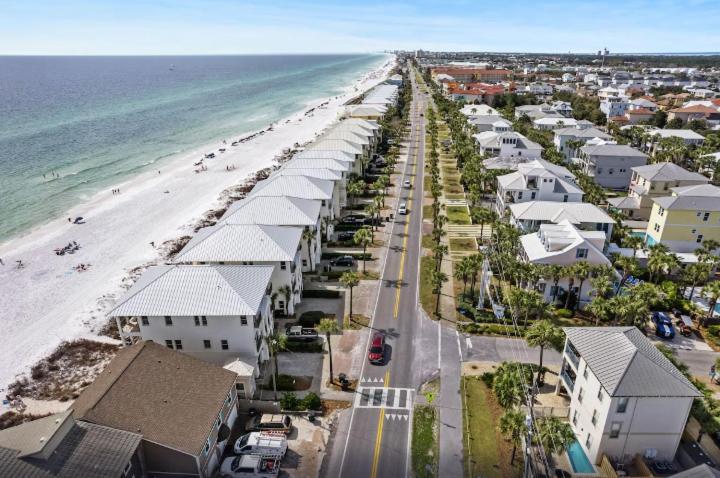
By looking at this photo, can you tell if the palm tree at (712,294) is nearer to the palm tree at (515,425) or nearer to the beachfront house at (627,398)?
the beachfront house at (627,398)

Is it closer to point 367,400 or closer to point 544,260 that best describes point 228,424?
point 367,400

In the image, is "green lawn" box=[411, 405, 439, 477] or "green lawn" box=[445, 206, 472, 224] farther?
"green lawn" box=[445, 206, 472, 224]

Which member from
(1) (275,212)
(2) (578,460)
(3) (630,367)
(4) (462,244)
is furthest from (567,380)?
(1) (275,212)

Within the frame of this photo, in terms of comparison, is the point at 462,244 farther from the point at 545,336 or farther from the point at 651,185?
the point at 651,185

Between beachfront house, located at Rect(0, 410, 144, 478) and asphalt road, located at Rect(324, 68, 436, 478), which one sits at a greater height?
beachfront house, located at Rect(0, 410, 144, 478)

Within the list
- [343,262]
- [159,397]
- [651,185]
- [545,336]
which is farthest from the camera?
[651,185]

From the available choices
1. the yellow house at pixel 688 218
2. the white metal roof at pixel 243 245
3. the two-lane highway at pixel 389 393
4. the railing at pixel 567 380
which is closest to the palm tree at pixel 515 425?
the railing at pixel 567 380

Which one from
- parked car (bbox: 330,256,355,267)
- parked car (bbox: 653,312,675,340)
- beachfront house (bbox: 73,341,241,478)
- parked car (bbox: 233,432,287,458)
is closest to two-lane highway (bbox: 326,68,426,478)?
parked car (bbox: 233,432,287,458)

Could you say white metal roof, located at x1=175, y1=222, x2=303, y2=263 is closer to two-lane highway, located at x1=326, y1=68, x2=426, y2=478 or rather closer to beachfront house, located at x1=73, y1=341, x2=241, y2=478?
two-lane highway, located at x1=326, y1=68, x2=426, y2=478
